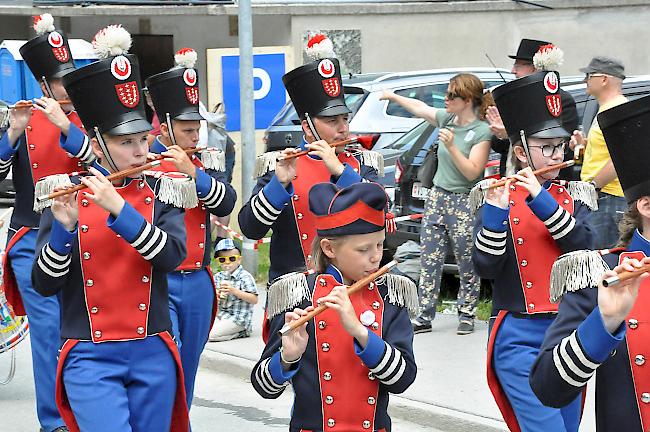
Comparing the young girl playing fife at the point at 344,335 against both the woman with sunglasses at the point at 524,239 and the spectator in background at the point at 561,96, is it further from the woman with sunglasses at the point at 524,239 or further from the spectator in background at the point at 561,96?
the spectator in background at the point at 561,96

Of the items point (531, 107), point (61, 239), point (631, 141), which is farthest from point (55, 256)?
point (631, 141)

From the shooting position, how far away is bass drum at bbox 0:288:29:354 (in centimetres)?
849

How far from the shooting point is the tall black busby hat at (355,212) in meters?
4.62

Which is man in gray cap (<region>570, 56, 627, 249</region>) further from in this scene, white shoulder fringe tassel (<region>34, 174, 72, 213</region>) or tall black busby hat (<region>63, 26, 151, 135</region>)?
white shoulder fringe tassel (<region>34, 174, 72, 213</region>)

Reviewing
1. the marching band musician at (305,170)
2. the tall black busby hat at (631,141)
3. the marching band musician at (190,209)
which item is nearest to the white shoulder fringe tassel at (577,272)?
the tall black busby hat at (631,141)

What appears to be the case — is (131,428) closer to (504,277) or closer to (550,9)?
(504,277)

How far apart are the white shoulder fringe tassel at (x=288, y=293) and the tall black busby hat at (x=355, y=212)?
19 centimetres

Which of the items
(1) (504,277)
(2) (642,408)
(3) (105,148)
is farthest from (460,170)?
(2) (642,408)

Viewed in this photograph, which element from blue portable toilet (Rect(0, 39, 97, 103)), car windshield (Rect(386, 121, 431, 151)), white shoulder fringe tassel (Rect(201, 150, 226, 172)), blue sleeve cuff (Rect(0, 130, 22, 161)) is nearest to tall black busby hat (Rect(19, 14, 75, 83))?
blue sleeve cuff (Rect(0, 130, 22, 161))

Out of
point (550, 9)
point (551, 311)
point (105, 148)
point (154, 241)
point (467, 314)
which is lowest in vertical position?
point (467, 314)

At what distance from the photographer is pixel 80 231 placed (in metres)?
5.34

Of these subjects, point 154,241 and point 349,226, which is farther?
point 154,241

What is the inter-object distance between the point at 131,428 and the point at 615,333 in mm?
2353

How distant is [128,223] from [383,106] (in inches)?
283
